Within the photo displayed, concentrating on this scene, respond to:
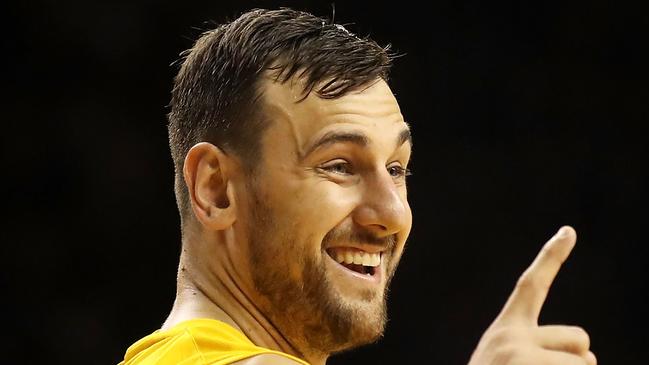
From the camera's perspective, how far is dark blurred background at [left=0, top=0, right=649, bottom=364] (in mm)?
4262

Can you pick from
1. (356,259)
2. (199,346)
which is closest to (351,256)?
(356,259)

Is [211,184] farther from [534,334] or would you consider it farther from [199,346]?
[534,334]

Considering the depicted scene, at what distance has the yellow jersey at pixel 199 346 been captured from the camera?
180cm

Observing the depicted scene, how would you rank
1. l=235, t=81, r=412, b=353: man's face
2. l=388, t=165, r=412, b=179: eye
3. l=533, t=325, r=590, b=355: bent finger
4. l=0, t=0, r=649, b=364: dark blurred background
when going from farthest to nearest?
l=0, t=0, r=649, b=364: dark blurred background < l=388, t=165, r=412, b=179: eye < l=235, t=81, r=412, b=353: man's face < l=533, t=325, r=590, b=355: bent finger

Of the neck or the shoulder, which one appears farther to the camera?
the neck

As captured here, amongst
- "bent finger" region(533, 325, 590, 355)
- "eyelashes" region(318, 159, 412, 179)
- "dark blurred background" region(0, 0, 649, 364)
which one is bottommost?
"dark blurred background" region(0, 0, 649, 364)

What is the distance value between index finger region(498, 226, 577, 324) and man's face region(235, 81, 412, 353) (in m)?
0.46

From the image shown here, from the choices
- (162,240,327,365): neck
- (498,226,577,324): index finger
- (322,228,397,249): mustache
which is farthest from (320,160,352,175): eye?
(498,226,577,324): index finger

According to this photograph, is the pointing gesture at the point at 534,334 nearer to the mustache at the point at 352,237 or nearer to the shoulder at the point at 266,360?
the shoulder at the point at 266,360

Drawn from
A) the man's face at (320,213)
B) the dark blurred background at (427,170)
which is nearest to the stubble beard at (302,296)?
the man's face at (320,213)

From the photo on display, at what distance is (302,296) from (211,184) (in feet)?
0.85

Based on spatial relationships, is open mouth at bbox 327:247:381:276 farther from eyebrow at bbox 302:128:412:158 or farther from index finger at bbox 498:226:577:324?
index finger at bbox 498:226:577:324

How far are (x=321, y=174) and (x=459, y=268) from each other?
2.59 m

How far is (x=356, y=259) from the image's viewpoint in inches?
80.1
